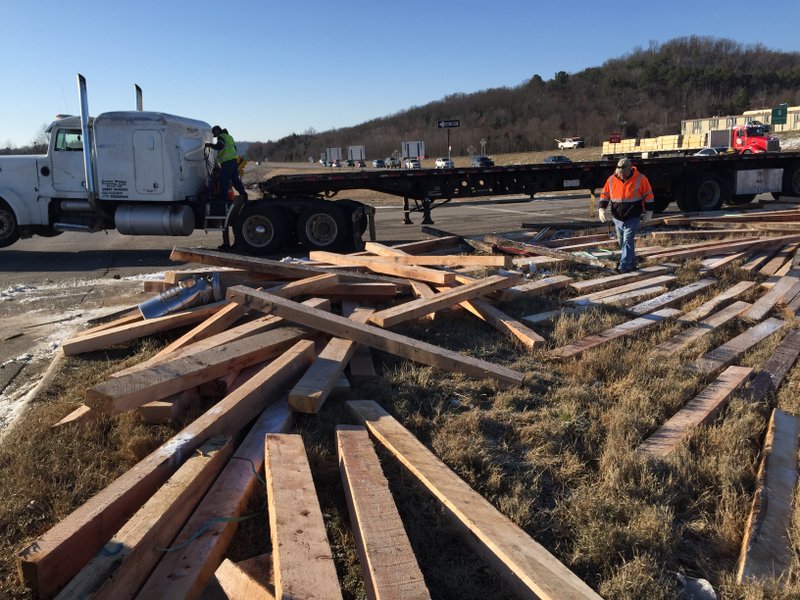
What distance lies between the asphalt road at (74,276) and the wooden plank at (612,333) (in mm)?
4645

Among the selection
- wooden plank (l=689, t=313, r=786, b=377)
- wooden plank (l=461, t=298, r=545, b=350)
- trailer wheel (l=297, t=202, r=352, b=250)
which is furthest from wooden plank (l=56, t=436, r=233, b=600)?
trailer wheel (l=297, t=202, r=352, b=250)

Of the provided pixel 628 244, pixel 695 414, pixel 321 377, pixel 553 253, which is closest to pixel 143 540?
pixel 321 377

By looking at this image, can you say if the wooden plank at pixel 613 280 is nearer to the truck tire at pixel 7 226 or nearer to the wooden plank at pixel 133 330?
the wooden plank at pixel 133 330

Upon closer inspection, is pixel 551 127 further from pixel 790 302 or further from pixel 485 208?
pixel 790 302

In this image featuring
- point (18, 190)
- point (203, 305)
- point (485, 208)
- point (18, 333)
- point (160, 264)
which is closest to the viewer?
point (203, 305)

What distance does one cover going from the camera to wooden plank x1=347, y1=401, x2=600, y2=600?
2.54 m

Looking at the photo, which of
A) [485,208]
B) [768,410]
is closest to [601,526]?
[768,410]

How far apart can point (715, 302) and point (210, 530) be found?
6637mm

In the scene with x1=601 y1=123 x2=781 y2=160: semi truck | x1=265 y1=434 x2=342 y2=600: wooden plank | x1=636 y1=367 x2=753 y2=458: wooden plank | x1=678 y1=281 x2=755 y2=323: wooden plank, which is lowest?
x1=636 y1=367 x2=753 y2=458: wooden plank

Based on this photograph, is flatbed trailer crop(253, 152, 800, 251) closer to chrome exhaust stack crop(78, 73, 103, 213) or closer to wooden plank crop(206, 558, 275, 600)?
chrome exhaust stack crop(78, 73, 103, 213)

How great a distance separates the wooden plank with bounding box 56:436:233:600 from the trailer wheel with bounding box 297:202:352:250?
914 cm

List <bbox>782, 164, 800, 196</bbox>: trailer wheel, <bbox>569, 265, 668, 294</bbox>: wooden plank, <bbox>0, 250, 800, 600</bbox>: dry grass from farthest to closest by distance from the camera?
1. <bbox>782, 164, 800, 196</bbox>: trailer wheel
2. <bbox>569, 265, 668, 294</bbox>: wooden plank
3. <bbox>0, 250, 800, 600</bbox>: dry grass

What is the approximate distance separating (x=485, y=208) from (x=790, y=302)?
15637 mm

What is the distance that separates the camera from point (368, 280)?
282 inches
